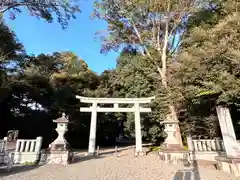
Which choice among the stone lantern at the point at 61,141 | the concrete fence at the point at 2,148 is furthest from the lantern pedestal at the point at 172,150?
the concrete fence at the point at 2,148

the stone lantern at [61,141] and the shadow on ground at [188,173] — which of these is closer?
the shadow on ground at [188,173]

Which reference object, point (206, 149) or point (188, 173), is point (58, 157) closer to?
point (188, 173)

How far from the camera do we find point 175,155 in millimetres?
7590

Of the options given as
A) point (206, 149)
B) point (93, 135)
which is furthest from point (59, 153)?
point (206, 149)

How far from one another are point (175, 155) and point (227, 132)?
269 cm

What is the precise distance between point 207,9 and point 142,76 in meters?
5.70

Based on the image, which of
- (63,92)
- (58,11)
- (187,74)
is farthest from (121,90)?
(187,74)

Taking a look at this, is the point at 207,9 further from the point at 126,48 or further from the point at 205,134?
the point at 205,134

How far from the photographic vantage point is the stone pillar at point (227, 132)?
17.6 feet

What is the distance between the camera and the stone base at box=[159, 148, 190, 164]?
7388 millimetres

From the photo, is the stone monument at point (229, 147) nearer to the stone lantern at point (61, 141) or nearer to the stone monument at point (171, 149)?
the stone monument at point (171, 149)

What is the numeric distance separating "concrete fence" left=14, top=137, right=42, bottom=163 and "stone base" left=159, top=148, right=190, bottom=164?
18.0 feet

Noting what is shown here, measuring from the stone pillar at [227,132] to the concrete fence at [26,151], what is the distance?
23.6ft

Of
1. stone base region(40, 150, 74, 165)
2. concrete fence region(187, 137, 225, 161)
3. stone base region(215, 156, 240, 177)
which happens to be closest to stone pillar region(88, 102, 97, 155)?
stone base region(40, 150, 74, 165)
